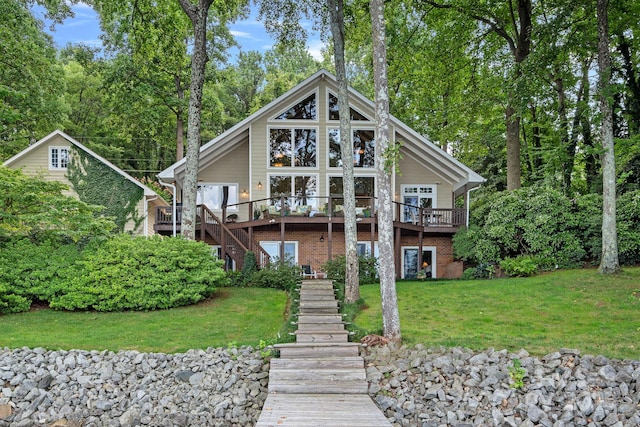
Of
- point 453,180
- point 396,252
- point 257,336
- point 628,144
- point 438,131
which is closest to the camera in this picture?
point 257,336

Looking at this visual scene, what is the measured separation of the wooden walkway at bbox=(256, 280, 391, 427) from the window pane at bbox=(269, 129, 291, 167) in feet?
28.8

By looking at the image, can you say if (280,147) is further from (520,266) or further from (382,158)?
(520,266)

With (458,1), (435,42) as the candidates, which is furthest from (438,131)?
(458,1)

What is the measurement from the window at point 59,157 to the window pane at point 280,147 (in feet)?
28.5

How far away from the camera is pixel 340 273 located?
1277cm

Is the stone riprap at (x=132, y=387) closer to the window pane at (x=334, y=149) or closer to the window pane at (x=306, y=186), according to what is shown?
the window pane at (x=306, y=186)

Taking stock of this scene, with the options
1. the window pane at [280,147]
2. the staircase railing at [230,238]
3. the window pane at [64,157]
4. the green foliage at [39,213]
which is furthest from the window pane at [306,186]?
the window pane at [64,157]

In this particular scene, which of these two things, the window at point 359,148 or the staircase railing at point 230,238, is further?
the window at point 359,148

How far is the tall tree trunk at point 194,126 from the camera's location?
1164 cm

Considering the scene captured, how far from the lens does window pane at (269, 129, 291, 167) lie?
16172 millimetres

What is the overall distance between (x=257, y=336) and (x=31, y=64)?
50.7 feet

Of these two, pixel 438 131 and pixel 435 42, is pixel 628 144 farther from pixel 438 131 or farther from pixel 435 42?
pixel 438 131

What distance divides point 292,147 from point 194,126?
16.7ft

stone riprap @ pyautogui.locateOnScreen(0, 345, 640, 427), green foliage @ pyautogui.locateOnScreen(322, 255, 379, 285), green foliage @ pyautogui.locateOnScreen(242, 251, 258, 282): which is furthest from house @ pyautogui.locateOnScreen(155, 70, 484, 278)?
stone riprap @ pyautogui.locateOnScreen(0, 345, 640, 427)
